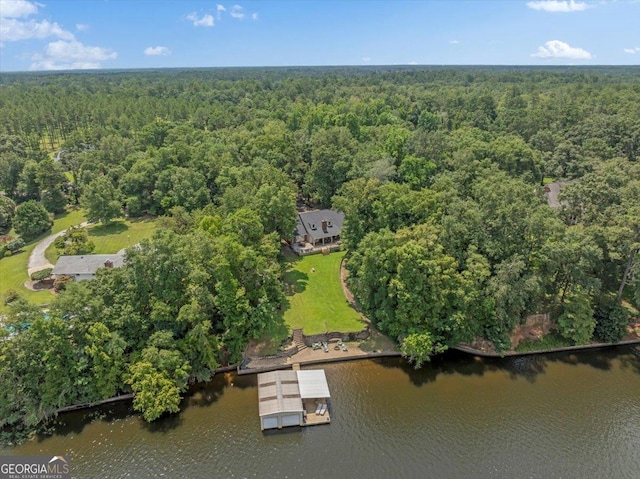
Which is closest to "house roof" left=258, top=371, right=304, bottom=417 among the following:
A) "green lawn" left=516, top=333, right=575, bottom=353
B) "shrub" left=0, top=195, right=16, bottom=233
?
"green lawn" left=516, top=333, right=575, bottom=353

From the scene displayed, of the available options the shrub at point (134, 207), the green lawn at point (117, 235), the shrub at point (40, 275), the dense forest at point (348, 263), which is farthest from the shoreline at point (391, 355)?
the shrub at point (134, 207)

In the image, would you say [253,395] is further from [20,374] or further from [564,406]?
[564,406]

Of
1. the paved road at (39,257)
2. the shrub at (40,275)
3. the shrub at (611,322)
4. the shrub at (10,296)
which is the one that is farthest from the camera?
the paved road at (39,257)

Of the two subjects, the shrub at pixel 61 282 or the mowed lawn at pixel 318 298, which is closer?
the mowed lawn at pixel 318 298

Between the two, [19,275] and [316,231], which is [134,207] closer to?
[19,275]

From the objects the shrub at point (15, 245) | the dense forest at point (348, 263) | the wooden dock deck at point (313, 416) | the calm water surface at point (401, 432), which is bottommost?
the calm water surface at point (401, 432)

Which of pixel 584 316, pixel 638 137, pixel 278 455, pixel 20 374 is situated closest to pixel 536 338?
pixel 584 316

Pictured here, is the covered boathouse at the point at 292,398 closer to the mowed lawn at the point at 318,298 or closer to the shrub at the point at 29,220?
the mowed lawn at the point at 318,298
